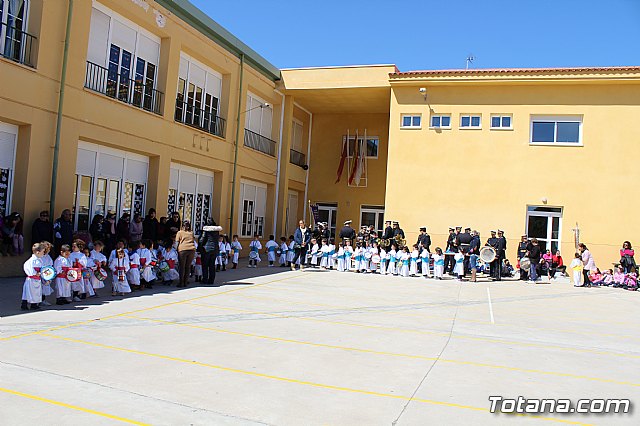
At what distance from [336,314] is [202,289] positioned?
409 centimetres

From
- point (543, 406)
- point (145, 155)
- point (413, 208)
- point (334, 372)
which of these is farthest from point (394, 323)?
point (413, 208)

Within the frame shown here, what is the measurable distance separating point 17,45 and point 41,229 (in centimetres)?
459

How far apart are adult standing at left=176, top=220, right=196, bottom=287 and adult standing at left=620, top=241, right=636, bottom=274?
1500 cm

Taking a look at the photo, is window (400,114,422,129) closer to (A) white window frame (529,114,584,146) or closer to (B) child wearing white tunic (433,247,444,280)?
(A) white window frame (529,114,584,146)

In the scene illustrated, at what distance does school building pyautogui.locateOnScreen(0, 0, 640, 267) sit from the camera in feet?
43.7

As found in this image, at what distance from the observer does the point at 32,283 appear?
908cm

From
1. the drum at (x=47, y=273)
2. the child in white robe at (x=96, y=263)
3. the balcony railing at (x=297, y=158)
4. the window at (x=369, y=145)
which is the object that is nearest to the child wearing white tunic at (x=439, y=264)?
the window at (x=369, y=145)

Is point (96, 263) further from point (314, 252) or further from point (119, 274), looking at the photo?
point (314, 252)

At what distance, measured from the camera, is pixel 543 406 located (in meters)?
5.41

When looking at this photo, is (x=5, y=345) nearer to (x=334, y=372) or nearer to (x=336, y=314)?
(x=334, y=372)

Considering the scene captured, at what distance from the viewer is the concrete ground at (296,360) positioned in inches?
195

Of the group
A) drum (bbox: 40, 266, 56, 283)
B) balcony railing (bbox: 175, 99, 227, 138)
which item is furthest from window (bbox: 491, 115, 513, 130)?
drum (bbox: 40, 266, 56, 283)

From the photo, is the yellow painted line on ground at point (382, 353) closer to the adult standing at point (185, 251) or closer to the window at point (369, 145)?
the adult standing at point (185, 251)

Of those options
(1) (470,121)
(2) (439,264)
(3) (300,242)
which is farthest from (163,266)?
(1) (470,121)
